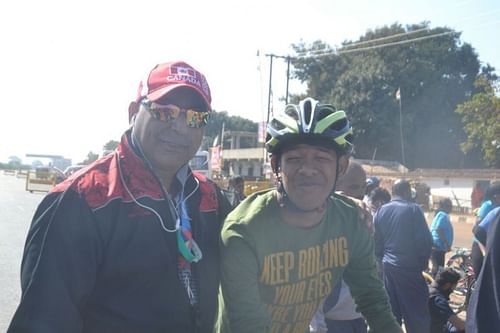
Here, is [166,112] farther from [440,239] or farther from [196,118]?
[440,239]

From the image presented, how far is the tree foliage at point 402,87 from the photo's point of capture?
1725 inches

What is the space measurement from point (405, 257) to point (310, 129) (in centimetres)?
388

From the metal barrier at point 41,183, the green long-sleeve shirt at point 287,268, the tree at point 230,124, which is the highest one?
the tree at point 230,124

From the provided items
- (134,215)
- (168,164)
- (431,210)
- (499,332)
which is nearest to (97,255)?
(134,215)

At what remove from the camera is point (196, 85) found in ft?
7.13

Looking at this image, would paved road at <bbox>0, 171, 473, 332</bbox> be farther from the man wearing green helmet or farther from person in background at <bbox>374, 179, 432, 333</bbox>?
the man wearing green helmet

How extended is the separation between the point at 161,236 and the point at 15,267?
7.63 m

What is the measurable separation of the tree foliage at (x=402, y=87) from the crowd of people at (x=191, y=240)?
1655 inches

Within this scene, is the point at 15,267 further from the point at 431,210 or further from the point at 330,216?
the point at 431,210

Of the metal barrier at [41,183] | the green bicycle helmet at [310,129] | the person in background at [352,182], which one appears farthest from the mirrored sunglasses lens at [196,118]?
the metal barrier at [41,183]

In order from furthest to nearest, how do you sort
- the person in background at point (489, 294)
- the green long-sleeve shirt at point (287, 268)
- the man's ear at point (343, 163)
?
the man's ear at point (343, 163) < the green long-sleeve shirt at point (287, 268) < the person in background at point (489, 294)

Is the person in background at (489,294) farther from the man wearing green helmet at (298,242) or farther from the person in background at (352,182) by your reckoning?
the person in background at (352,182)

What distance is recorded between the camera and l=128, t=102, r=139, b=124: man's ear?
222 centimetres

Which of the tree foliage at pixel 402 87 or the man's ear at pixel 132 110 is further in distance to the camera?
the tree foliage at pixel 402 87
